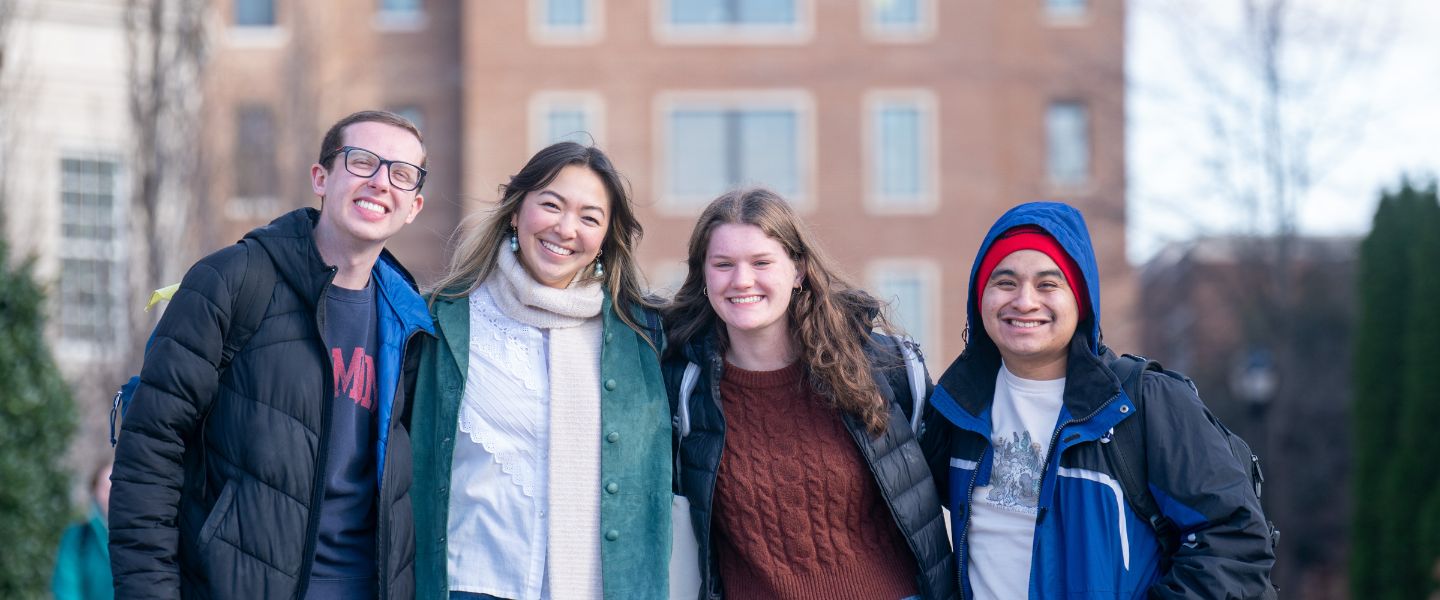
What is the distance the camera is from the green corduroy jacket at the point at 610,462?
172 inches

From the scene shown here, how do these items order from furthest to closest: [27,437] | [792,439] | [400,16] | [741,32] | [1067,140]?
[400,16] → [1067,140] → [741,32] → [27,437] → [792,439]

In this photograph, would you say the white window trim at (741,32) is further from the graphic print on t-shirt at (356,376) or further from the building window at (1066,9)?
the graphic print on t-shirt at (356,376)

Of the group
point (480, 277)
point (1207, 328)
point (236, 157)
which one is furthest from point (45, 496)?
point (1207, 328)

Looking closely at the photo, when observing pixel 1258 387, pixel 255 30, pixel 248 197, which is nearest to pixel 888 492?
pixel 248 197

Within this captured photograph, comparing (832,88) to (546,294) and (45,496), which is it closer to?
(45,496)

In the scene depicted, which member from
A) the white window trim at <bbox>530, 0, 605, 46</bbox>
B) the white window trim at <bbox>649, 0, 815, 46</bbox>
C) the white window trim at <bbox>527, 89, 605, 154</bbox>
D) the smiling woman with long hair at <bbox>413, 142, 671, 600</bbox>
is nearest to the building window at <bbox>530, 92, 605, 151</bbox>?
the white window trim at <bbox>527, 89, 605, 154</bbox>

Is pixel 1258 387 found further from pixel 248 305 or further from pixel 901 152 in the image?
pixel 248 305

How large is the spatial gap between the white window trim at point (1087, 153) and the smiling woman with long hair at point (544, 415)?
79.8ft

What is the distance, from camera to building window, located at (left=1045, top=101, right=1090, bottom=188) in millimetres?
29297

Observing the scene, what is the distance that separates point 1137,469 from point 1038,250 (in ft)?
2.32

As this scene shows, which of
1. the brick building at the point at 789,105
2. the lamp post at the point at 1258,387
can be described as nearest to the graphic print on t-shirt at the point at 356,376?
the lamp post at the point at 1258,387

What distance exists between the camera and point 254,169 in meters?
15.9

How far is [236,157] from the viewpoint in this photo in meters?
15.1

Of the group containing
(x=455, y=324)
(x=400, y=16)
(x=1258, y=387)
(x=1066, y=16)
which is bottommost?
(x=1258, y=387)
